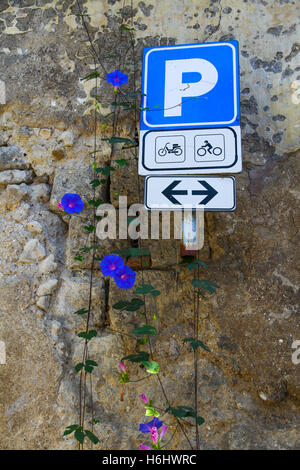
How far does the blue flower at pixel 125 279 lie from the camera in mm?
1626

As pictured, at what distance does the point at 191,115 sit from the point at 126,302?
2.55 ft

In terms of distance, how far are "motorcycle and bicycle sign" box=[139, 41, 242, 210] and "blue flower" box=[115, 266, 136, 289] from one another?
0.26 m

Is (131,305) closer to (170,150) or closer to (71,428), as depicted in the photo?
(71,428)

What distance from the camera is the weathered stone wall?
1.67 m

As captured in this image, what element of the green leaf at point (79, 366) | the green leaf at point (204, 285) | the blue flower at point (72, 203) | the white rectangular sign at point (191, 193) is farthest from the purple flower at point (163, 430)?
the blue flower at point (72, 203)

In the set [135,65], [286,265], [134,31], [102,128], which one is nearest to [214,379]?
[286,265]

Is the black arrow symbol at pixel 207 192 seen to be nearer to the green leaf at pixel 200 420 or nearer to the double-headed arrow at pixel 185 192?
the double-headed arrow at pixel 185 192

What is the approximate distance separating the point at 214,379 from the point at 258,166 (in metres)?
0.93

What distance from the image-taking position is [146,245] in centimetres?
190

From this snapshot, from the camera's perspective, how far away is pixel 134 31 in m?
2.16

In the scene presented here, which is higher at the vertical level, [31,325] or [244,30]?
[244,30]

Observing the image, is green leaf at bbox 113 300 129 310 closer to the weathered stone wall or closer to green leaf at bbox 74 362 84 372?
the weathered stone wall

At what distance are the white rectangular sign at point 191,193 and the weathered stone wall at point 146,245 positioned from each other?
1.03 ft

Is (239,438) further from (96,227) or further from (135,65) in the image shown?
(135,65)
